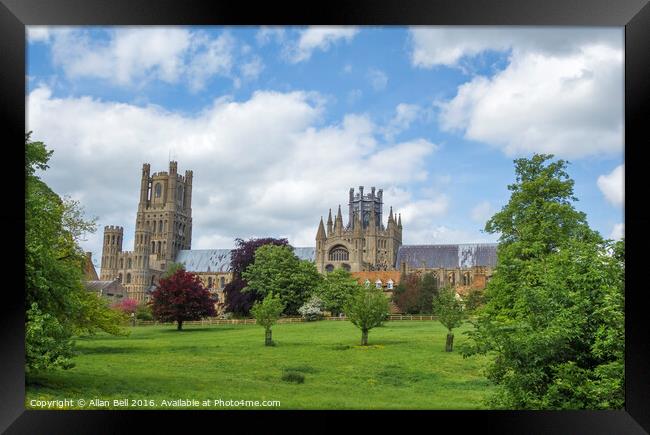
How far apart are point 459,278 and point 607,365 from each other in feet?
103

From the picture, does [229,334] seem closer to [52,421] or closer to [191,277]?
[191,277]

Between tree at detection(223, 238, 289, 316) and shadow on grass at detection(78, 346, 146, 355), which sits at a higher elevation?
tree at detection(223, 238, 289, 316)

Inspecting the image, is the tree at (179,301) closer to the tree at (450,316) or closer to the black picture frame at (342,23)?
the tree at (450,316)

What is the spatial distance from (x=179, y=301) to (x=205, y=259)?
2373cm

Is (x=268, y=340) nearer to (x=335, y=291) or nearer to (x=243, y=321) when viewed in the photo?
(x=243, y=321)

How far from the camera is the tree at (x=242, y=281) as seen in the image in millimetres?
19375

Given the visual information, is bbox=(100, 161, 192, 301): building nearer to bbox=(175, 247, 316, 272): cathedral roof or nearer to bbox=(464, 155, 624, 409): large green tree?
bbox=(175, 247, 316, 272): cathedral roof

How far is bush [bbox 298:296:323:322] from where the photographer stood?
1875cm

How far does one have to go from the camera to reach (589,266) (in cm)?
754

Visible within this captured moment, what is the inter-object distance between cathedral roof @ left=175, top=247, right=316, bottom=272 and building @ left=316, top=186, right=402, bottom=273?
7.20 feet

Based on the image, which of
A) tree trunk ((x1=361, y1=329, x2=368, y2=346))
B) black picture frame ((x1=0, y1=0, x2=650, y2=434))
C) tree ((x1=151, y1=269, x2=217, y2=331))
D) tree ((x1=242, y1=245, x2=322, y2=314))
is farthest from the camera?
tree ((x1=242, y1=245, x2=322, y2=314))

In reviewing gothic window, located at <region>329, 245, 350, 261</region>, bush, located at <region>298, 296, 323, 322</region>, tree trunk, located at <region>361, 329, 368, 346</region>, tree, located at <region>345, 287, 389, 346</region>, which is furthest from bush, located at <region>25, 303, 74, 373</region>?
gothic window, located at <region>329, 245, 350, 261</region>

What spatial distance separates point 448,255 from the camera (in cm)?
4350

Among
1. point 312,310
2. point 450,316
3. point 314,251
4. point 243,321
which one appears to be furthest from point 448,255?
point 450,316
